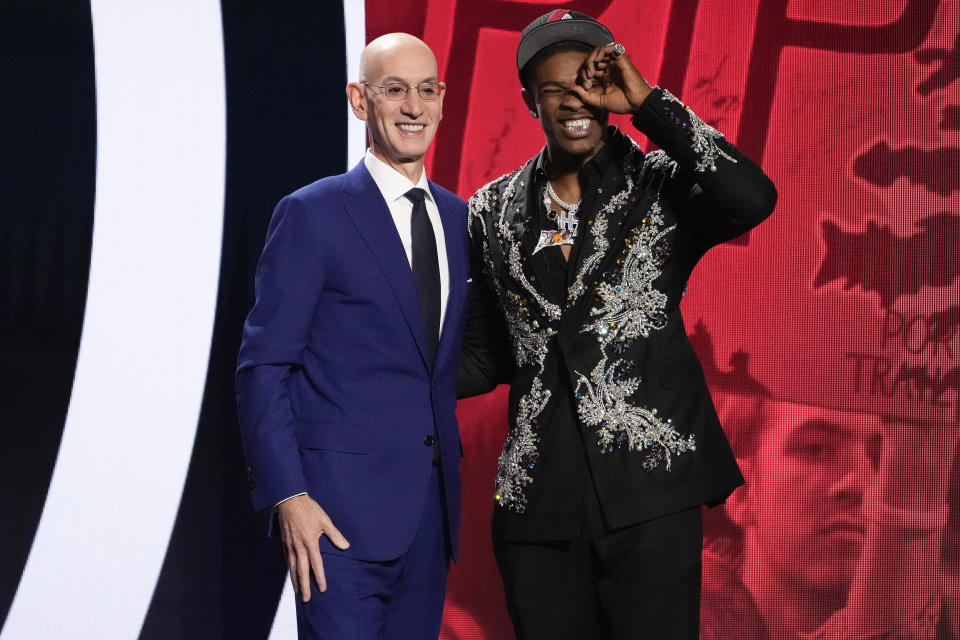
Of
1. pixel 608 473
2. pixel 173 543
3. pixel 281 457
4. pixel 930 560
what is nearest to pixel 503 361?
pixel 608 473

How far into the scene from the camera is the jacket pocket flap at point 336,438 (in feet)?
5.50

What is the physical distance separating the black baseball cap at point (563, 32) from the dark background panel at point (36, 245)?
1.66 m

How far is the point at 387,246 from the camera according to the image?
1740mm

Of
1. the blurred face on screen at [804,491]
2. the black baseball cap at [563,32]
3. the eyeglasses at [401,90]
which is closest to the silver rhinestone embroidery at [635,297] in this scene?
the black baseball cap at [563,32]

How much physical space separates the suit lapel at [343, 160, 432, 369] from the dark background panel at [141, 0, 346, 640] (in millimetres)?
1222

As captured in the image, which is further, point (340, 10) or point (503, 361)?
point (340, 10)

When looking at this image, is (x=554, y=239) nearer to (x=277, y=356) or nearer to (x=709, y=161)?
(x=709, y=161)

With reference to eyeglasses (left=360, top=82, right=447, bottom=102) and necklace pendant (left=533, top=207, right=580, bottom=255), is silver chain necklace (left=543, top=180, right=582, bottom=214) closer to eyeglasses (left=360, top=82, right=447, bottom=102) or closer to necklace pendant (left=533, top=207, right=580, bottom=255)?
necklace pendant (left=533, top=207, right=580, bottom=255)

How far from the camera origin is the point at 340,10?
→ 295 cm

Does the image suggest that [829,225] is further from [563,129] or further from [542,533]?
[542,533]

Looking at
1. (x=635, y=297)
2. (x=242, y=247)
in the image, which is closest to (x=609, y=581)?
(x=635, y=297)

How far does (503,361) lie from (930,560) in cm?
183

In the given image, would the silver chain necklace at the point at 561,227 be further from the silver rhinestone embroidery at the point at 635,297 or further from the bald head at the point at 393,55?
the bald head at the point at 393,55

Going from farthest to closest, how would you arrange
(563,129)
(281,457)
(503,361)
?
1. (503,361)
2. (563,129)
3. (281,457)
